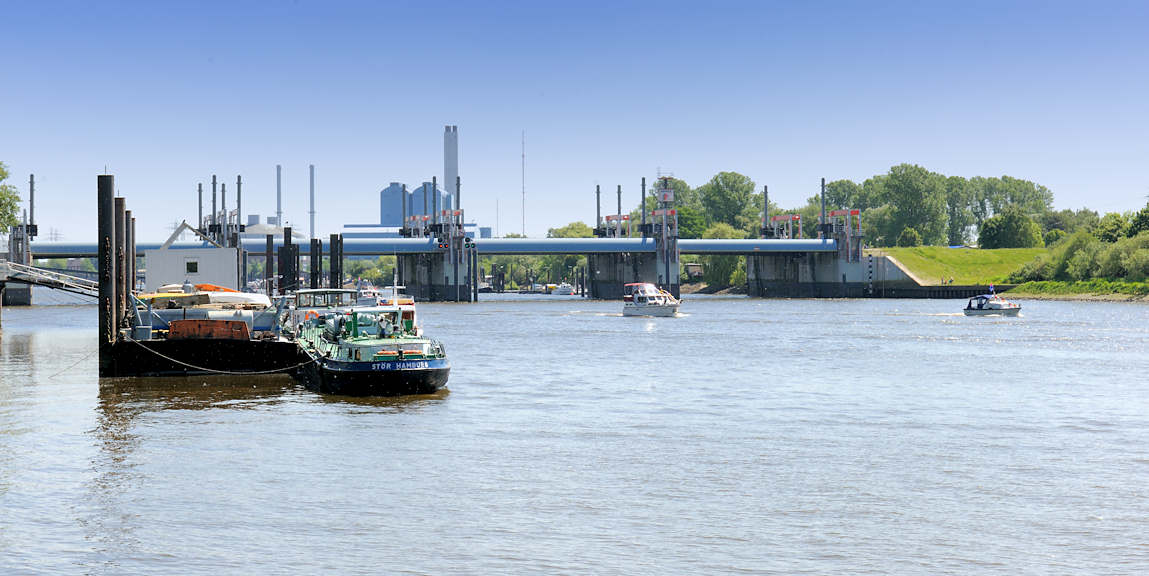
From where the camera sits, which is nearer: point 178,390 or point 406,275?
point 178,390

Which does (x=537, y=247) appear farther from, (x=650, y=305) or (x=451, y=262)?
(x=650, y=305)

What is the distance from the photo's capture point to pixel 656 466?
81.7ft

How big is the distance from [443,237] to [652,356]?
111 m

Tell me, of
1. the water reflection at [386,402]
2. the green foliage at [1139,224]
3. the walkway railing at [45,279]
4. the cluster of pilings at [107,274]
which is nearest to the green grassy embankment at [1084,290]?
the green foliage at [1139,224]

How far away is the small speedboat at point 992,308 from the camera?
107 meters

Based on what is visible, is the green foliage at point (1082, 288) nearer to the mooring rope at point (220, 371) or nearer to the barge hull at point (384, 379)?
the mooring rope at point (220, 371)

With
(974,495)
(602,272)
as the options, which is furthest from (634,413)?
(602,272)

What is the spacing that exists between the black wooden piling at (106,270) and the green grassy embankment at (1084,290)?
120360 millimetres

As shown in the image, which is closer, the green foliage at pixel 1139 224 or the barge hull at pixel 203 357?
the barge hull at pixel 203 357

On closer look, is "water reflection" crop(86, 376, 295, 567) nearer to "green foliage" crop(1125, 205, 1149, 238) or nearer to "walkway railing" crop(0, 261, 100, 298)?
"walkway railing" crop(0, 261, 100, 298)

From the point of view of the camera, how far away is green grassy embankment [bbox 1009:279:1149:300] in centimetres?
13575

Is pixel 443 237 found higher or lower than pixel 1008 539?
higher

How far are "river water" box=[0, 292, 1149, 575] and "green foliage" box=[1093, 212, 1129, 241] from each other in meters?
119

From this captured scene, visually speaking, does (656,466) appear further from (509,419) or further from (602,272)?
(602,272)
